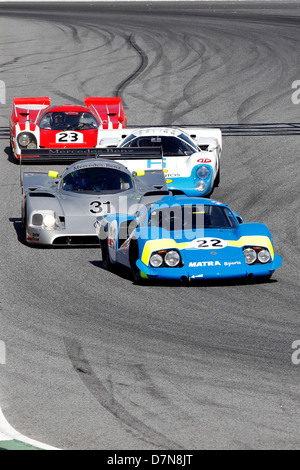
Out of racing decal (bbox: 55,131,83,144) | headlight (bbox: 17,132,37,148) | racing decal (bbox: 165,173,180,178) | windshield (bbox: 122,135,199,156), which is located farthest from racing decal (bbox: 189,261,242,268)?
headlight (bbox: 17,132,37,148)

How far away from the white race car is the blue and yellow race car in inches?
167

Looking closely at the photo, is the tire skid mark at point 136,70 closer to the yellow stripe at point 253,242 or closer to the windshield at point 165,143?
the windshield at point 165,143

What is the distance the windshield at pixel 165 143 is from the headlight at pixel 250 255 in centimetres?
639

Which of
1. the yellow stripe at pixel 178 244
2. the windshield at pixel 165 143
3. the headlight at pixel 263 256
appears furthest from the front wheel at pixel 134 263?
the windshield at pixel 165 143

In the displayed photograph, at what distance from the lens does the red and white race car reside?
67.5 ft

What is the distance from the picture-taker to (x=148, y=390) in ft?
26.9

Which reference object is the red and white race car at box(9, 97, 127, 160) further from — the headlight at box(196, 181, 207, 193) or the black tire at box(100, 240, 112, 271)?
the black tire at box(100, 240, 112, 271)

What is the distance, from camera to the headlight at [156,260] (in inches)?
466

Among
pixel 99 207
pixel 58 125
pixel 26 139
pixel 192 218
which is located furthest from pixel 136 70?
pixel 192 218

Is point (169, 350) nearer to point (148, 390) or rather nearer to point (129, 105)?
point (148, 390)

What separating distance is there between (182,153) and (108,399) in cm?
1037

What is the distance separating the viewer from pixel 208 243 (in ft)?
39.1

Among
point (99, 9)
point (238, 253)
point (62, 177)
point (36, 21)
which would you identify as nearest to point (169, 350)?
point (238, 253)

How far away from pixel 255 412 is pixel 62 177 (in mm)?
8506
